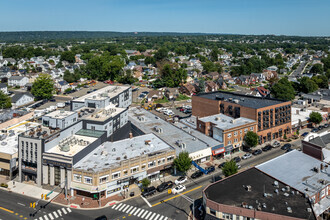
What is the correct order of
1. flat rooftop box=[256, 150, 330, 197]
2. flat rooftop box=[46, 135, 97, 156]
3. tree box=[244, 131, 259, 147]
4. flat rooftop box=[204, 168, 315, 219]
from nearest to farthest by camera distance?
1. flat rooftop box=[204, 168, 315, 219]
2. flat rooftop box=[256, 150, 330, 197]
3. flat rooftop box=[46, 135, 97, 156]
4. tree box=[244, 131, 259, 147]

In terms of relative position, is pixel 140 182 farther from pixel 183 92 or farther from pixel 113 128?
pixel 183 92

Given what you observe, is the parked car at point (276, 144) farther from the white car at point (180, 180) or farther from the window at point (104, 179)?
the window at point (104, 179)

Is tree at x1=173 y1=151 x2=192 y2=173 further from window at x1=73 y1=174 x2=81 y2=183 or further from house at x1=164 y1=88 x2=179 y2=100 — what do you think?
house at x1=164 y1=88 x2=179 y2=100

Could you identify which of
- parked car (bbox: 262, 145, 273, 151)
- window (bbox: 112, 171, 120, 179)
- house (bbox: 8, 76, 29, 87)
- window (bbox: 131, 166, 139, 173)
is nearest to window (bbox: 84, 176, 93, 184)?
window (bbox: 112, 171, 120, 179)

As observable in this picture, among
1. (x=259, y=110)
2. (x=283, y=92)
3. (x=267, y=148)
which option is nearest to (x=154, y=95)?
(x=283, y=92)

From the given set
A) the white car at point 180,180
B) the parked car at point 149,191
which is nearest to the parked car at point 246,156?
the white car at point 180,180

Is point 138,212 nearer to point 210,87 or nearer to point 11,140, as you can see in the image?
point 11,140
